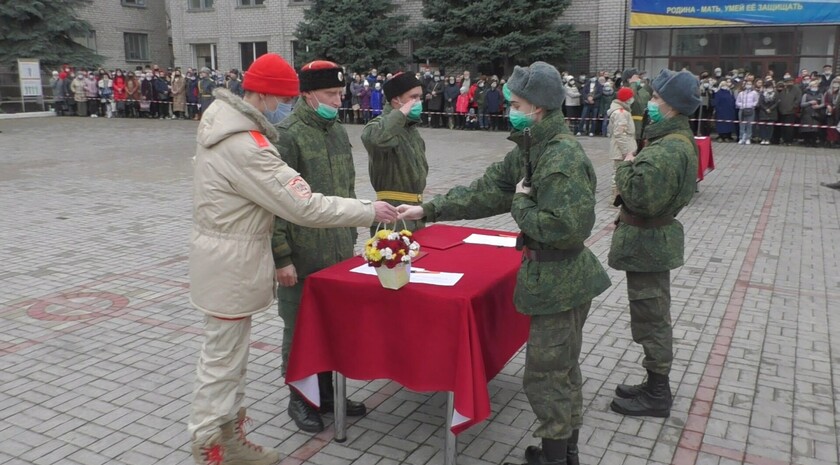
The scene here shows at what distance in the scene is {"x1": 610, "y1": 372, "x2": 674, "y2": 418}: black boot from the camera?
4.39m

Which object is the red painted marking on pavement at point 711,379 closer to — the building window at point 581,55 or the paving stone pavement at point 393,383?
the paving stone pavement at point 393,383

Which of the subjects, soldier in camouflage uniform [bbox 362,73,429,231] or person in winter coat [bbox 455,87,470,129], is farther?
person in winter coat [bbox 455,87,470,129]

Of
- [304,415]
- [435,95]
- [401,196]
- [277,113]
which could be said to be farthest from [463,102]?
[304,415]

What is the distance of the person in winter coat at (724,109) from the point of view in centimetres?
1938

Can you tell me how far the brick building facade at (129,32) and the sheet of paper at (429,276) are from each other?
1317 inches

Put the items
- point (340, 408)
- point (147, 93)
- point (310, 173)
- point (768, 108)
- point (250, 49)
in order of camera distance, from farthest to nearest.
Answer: point (250, 49), point (147, 93), point (768, 108), point (310, 173), point (340, 408)

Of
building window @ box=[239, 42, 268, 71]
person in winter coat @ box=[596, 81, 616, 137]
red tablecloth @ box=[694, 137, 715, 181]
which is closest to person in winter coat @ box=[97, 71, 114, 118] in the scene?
building window @ box=[239, 42, 268, 71]

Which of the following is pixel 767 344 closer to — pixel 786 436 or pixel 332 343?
pixel 786 436

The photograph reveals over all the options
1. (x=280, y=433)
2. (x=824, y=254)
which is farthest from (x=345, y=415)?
(x=824, y=254)

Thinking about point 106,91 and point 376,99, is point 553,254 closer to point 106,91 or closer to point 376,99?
point 376,99

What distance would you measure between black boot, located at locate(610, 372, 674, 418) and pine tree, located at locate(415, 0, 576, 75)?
20.1 m

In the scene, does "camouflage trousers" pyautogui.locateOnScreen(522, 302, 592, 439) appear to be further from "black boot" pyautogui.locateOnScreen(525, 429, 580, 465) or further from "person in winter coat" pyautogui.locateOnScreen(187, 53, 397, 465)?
"person in winter coat" pyautogui.locateOnScreen(187, 53, 397, 465)

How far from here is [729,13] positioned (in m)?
21.5

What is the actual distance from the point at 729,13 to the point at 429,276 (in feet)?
69.4
